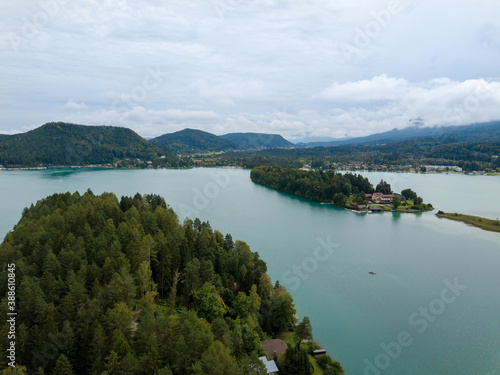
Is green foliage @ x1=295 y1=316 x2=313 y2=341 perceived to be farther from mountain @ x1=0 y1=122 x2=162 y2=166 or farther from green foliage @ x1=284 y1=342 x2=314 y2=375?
mountain @ x1=0 y1=122 x2=162 y2=166

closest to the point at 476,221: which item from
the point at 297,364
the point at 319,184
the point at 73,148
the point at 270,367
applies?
the point at 319,184

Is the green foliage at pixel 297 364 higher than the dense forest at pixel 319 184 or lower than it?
lower

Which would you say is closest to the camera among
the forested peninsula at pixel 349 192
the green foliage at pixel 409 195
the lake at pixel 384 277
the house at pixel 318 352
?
the house at pixel 318 352

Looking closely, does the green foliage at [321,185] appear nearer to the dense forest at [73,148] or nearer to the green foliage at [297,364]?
the green foliage at [297,364]

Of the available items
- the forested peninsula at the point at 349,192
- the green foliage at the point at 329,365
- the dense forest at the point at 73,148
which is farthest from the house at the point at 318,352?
the dense forest at the point at 73,148

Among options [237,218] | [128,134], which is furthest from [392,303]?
A: [128,134]

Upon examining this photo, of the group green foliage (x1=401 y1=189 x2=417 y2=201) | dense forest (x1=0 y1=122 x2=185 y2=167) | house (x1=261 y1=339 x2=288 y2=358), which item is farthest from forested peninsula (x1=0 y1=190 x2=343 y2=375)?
dense forest (x1=0 y1=122 x2=185 y2=167)

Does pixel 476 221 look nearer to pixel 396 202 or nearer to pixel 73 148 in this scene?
pixel 396 202
